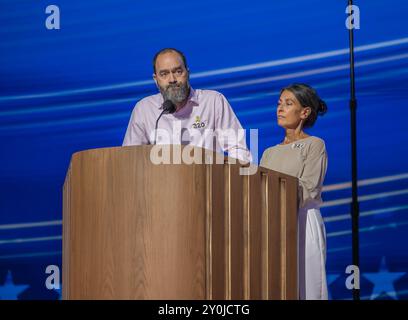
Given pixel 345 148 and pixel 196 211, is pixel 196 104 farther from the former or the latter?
pixel 196 211

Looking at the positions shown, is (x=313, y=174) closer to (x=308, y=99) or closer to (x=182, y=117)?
(x=308, y=99)

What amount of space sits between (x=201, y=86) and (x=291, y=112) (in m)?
1.21

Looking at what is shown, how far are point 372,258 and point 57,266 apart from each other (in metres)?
1.80

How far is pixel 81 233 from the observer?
3354mm

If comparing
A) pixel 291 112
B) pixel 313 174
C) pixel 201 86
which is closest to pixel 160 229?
pixel 313 174

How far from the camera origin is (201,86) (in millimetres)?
5664

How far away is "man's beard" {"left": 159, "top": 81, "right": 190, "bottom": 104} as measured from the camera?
479cm

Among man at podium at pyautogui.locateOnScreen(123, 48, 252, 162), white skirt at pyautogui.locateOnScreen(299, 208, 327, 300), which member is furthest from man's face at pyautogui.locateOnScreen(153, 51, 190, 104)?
white skirt at pyautogui.locateOnScreen(299, 208, 327, 300)

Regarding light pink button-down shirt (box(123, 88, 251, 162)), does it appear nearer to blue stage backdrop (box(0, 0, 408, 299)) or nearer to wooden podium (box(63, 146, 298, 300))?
blue stage backdrop (box(0, 0, 408, 299))

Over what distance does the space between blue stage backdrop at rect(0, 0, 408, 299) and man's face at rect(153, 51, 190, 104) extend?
2.86 feet

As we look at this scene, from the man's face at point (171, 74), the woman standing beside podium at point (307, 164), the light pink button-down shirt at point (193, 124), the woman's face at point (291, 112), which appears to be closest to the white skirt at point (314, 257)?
the woman standing beside podium at point (307, 164)

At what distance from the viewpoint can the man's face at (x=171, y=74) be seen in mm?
4773

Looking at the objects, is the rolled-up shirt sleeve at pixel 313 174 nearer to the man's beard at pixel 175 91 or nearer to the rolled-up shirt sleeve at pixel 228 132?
the rolled-up shirt sleeve at pixel 228 132

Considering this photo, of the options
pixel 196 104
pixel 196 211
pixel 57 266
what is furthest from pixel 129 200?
pixel 57 266
